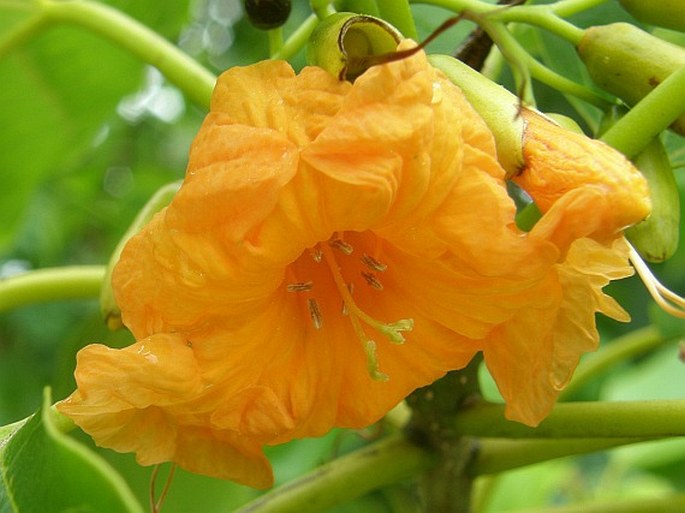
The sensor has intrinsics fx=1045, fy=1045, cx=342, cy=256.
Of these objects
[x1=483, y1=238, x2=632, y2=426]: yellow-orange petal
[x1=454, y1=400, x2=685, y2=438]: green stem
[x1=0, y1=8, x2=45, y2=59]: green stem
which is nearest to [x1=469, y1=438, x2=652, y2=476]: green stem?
[x1=454, y1=400, x2=685, y2=438]: green stem

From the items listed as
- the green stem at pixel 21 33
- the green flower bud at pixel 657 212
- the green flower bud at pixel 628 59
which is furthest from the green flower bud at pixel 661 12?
the green stem at pixel 21 33

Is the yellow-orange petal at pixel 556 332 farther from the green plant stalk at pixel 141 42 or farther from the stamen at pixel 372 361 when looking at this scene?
the green plant stalk at pixel 141 42

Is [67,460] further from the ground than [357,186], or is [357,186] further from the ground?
[357,186]

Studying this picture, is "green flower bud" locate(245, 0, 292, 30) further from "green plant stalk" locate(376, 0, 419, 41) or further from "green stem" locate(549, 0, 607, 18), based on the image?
"green stem" locate(549, 0, 607, 18)

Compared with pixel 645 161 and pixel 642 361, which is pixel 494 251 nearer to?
pixel 645 161

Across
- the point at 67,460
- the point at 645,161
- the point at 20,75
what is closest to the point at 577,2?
the point at 645,161
